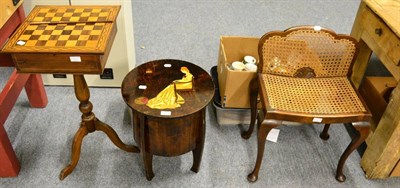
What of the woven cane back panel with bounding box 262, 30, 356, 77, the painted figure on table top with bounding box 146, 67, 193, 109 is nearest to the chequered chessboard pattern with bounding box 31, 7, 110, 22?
the painted figure on table top with bounding box 146, 67, 193, 109

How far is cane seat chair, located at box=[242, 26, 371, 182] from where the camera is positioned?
4.93ft

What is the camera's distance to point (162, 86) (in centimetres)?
153

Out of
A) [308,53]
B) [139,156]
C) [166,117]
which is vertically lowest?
[139,156]

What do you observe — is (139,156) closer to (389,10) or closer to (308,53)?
(308,53)

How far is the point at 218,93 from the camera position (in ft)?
6.77

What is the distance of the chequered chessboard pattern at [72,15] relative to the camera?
1.49 m

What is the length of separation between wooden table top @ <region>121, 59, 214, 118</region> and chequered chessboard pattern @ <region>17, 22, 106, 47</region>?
269 mm

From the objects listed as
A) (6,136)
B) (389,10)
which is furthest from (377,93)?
(6,136)

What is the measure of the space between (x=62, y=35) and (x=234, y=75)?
87 centimetres

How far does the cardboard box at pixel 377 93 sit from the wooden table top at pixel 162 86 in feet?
3.27

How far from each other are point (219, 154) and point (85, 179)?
2.34ft

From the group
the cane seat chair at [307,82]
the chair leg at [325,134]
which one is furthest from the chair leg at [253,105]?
the chair leg at [325,134]

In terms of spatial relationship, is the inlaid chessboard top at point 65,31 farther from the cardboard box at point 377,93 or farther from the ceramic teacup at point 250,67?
the cardboard box at point 377,93

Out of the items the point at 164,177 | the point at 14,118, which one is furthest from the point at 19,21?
the point at 164,177
